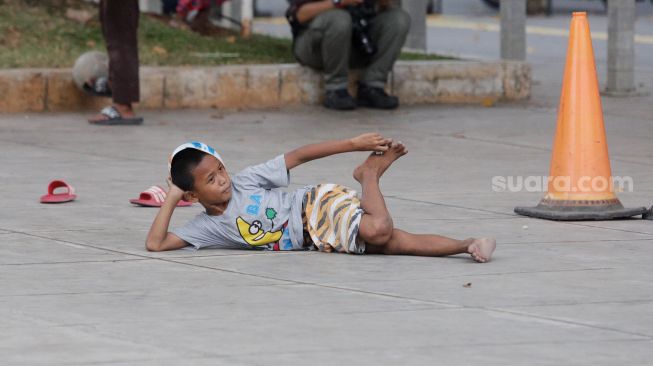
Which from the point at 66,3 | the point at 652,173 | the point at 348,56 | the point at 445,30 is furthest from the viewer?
the point at 445,30

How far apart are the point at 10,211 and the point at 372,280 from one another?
227 cm

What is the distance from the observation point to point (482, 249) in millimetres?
5449

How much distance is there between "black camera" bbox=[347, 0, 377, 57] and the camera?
1088cm

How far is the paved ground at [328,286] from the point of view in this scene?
4.12 m

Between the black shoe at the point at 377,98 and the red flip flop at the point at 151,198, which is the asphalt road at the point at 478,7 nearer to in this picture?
the black shoe at the point at 377,98

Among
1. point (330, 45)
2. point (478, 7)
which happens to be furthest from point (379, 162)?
point (478, 7)

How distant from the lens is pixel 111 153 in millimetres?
8867

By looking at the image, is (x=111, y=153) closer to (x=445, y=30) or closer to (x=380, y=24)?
(x=380, y=24)

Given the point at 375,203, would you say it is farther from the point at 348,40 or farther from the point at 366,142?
the point at 348,40

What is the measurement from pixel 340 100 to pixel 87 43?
2.37 m

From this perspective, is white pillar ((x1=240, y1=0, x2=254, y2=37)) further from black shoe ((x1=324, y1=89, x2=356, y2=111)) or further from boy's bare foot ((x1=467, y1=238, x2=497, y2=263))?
boy's bare foot ((x1=467, y1=238, x2=497, y2=263))

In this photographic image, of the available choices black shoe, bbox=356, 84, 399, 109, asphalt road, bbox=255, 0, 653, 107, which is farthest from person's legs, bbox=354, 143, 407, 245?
asphalt road, bbox=255, 0, 653, 107

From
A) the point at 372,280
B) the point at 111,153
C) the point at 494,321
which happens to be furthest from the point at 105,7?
the point at 494,321

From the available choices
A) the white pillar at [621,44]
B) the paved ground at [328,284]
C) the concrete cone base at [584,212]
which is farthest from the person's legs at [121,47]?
the concrete cone base at [584,212]
